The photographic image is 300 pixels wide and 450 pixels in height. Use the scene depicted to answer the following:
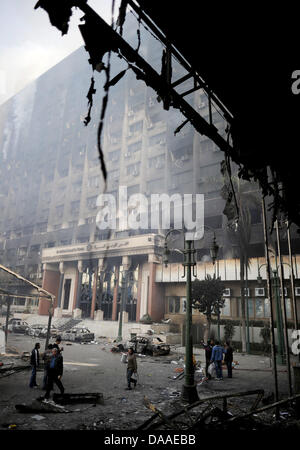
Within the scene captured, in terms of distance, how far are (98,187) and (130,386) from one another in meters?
52.2

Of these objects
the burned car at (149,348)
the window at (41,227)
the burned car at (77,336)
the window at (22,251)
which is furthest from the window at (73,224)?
the burned car at (149,348)

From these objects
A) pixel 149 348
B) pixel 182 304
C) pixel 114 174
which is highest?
pixel 114 174

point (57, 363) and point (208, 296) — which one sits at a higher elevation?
point (208, 296)

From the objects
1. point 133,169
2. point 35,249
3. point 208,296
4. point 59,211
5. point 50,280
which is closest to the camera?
point 208,296

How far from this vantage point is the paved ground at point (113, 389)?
6.51 metres

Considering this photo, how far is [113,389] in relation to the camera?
32.1ft

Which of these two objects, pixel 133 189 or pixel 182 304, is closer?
pixel 182 304

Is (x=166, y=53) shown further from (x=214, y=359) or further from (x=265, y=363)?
(x=265, y=363)

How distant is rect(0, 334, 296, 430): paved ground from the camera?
6.51m

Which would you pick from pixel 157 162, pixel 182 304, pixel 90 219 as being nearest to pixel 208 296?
pixel 182 304

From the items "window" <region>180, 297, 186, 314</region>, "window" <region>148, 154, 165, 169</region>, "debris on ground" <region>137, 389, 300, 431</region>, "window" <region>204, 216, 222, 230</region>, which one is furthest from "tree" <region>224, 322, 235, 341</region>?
"window" <region>148, 154, 165, 169</region>

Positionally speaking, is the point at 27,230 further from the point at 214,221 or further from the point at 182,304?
the point at 182,304

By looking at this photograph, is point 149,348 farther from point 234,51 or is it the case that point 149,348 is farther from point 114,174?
point 114,174

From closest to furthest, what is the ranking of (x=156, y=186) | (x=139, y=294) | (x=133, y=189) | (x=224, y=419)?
1. (x=224, y=419)
2. (x=139, y=294)
3. (x=156, y=186)
4. (x=133, y=189)
